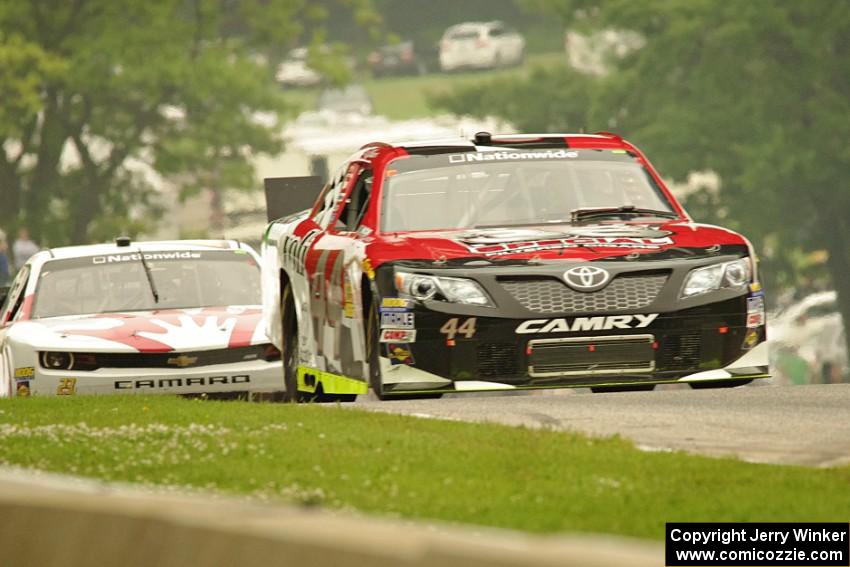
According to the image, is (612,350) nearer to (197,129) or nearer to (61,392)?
(61,392)

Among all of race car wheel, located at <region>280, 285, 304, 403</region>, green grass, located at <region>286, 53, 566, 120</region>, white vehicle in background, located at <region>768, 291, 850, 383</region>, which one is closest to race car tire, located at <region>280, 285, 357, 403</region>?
race car wheel, located at <region>280, 285, 304, 403</region>

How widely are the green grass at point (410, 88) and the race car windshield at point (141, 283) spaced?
142 ft

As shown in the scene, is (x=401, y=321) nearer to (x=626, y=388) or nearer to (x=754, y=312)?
(x=626, y=388)

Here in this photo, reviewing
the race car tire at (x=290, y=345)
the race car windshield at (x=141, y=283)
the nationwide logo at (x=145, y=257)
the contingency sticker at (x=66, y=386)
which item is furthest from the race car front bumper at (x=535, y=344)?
the nationwide logo at (x=145, y=257)

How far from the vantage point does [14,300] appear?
1705 centimetres

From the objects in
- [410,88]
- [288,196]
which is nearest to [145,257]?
[288,196]

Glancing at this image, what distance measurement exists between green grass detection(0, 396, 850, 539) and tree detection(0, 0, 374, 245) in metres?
38.8

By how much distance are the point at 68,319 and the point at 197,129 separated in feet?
118

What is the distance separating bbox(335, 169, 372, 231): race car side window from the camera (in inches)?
518

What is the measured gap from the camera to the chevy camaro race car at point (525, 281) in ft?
38.4

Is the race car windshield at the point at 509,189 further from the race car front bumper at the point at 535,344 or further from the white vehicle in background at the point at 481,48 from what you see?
the white vehicle in background at the point at 481,48

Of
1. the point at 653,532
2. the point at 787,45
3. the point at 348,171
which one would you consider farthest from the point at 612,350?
the point at 787,45

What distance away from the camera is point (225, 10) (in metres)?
54.7

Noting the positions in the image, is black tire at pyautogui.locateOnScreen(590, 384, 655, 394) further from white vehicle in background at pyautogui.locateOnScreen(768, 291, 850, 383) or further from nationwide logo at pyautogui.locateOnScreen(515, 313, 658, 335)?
white vehicle in background at pyautogui.locateOnScreen(768, 291, 850, 383)
